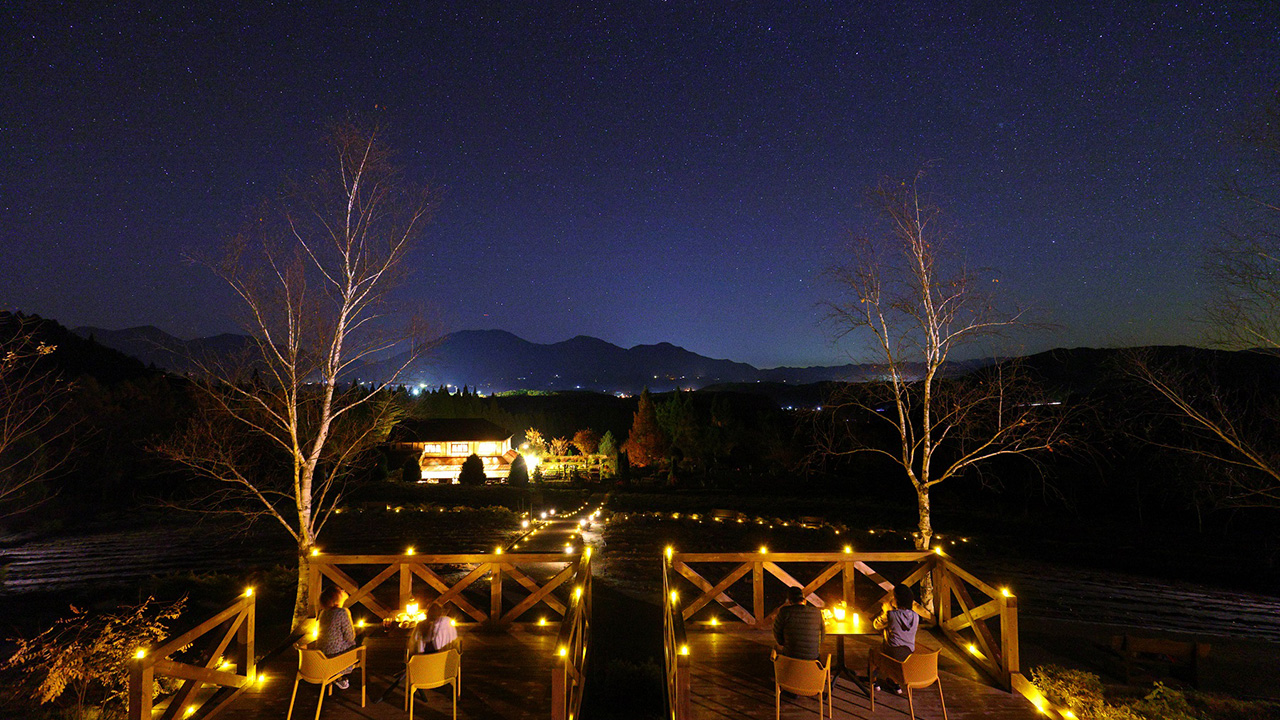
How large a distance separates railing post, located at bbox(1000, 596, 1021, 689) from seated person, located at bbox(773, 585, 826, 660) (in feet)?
6.73

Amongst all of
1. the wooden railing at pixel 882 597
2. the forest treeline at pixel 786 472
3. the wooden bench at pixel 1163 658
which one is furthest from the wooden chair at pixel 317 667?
the forest treeline at pixel 786 472

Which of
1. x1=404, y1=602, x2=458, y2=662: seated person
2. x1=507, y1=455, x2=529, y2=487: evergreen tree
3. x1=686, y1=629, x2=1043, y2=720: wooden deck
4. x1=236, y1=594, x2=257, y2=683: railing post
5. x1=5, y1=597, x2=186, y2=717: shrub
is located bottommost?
x1=507, y1=455, x2=529, y2=487: evergreen tree

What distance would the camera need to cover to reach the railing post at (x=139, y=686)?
15.2 feet

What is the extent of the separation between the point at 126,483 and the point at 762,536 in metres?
36.4

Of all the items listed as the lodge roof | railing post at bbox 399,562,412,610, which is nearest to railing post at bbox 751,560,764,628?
railing post at bbox 399,562,412,610

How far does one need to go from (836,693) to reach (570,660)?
9.05 feet

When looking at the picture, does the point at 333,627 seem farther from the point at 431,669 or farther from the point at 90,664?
the point at 90,664

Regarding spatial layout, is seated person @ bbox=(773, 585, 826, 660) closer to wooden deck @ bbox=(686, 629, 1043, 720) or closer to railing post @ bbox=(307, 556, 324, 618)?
wooden deck @ bbox=(686, 629, 1043, 720)

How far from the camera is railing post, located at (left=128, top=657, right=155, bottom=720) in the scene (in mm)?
4637

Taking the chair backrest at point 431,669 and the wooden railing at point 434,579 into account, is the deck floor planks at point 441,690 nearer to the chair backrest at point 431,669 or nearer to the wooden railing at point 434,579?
the wooden railing at point 434,579

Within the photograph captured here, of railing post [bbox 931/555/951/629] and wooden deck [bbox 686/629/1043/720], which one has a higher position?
railing post [bbox 931/555/951/629]

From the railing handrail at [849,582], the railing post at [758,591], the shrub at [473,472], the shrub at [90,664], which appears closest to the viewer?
the railing handrail at [849,582]

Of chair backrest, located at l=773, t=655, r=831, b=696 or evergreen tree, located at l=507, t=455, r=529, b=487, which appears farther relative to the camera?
evergreen tree, located at l=507, t=455, r=529, b=487

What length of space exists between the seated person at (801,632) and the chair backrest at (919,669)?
76cm
